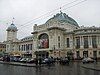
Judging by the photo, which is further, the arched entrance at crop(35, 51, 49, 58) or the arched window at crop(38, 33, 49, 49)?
the arched window at crop(38, 33, 49, 49)

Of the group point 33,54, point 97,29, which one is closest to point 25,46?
point 33,54

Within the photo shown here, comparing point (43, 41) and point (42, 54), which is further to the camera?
point (43, 41)

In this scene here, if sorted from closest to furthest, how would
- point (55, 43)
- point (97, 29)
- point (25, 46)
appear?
point (97, 29) < point (55, 43) < point (25, 46)

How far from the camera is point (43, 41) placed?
7781cm

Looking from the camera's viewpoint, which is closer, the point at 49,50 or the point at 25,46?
the point at 49,50

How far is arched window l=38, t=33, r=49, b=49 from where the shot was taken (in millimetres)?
75562

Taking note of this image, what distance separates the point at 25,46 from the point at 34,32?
690 inches

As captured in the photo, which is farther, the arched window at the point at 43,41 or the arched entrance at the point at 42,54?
the arched window at the point at 43,41

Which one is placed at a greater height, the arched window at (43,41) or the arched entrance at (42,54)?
the arched window at (43,41)

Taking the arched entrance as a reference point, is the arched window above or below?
above

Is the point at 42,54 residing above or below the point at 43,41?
below

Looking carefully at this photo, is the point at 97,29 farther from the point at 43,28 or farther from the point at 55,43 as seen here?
the point at 43,28

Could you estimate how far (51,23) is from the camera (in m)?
Result: 74.6

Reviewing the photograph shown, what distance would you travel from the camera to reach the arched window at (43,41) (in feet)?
248
